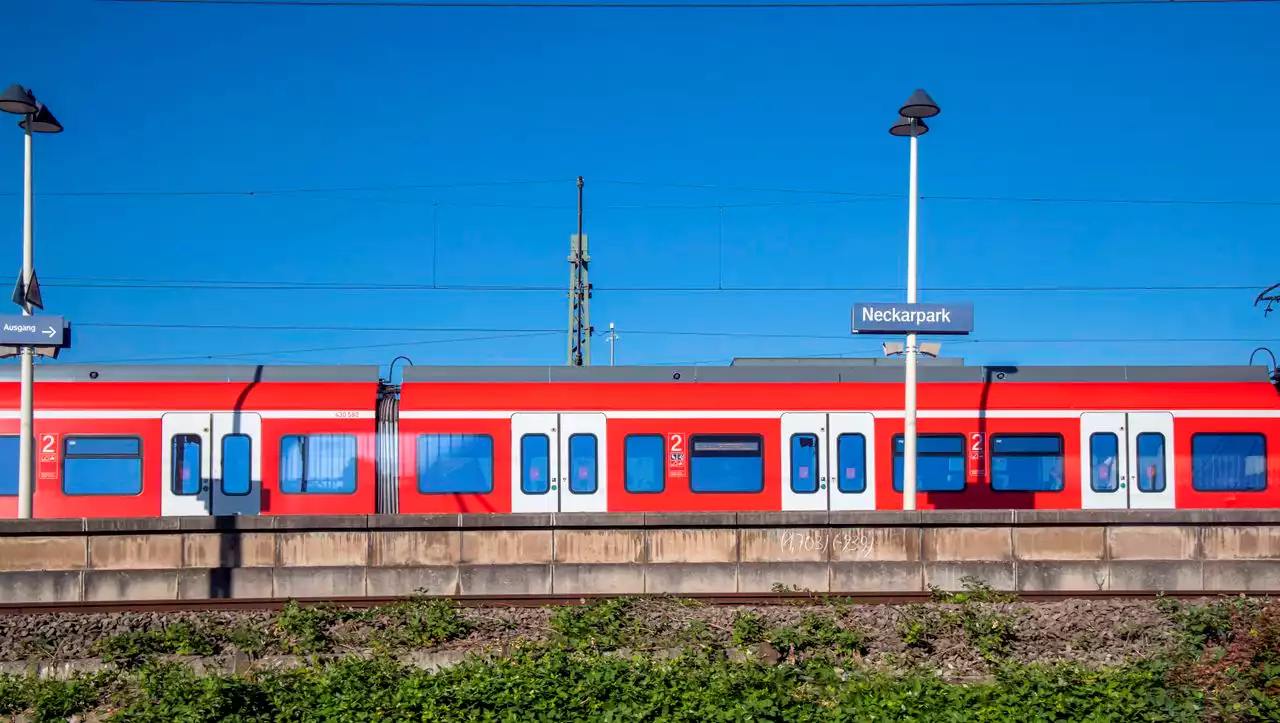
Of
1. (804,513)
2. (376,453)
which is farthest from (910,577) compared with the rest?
(376,453)

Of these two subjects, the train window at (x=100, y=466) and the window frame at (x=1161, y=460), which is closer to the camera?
the train window at (x=100, y=466)

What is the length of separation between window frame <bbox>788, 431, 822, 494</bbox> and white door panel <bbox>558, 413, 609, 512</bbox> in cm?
294

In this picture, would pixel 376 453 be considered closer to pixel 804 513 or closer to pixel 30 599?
pixel 30 599

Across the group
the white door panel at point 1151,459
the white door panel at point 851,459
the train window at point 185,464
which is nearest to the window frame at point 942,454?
the white door panel at point 851,459

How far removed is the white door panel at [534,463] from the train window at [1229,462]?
11753 millimetres

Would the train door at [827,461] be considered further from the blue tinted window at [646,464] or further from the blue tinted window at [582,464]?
the blue tinted window at [582,464]

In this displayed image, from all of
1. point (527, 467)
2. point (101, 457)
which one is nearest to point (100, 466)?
point (101, 457)

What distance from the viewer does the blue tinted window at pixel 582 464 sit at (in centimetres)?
1973

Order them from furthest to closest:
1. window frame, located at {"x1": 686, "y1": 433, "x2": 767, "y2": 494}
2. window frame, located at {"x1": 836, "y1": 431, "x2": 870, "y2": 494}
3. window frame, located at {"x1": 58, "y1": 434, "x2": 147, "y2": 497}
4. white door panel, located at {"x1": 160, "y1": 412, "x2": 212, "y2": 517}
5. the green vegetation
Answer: window frame, located at {"x1": 836, "y1": 431, "x2": 870, "y2": 494}, window frame, located at {"x1": 686, "y1": 433, "x2": 767, "y2": 494}, white door panel, located at {"x1": 160, "y1": 412, "x2": 212, "y2": 517}, window frame, located at {"x1": 58, "y1": 434, "x2": 147, "y2": 497}, the green vegetation

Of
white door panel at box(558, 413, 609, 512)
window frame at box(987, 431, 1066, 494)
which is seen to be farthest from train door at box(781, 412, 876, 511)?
white door panel at box(558, 413, 609, 512)

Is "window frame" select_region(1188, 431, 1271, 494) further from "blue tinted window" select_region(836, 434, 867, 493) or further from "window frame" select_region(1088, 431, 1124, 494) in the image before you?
"blue tinted window" select_region(836, 434, 867, 493)

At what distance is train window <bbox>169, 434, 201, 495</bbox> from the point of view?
760 inches

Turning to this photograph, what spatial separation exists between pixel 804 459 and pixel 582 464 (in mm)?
4040

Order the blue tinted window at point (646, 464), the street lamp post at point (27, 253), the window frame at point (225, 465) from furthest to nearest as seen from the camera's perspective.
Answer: the blue tinted window at point (646, 464), the window frame at point (225, 465), the street lamp post at point (27, 253)
